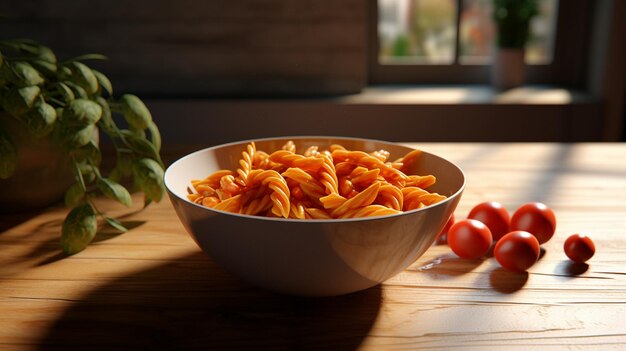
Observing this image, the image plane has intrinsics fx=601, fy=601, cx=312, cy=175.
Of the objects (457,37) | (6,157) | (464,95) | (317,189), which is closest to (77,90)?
(6,157)

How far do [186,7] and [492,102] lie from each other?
133 cm

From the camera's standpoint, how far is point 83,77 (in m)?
0.90

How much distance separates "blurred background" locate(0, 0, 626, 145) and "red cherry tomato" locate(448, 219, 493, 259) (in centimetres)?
167

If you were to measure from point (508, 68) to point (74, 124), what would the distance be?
220cm

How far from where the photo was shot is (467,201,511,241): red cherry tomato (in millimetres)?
877

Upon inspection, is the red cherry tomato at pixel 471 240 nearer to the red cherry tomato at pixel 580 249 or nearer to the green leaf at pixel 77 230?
the red cherry tomato at pixel 580 249

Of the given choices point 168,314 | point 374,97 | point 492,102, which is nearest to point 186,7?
point 374,97

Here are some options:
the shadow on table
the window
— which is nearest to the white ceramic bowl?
the shadow on table

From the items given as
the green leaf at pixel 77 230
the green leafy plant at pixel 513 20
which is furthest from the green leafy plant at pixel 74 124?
the green leafy plant at pixel 513 20

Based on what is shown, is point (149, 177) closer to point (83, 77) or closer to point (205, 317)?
point (83, 77)

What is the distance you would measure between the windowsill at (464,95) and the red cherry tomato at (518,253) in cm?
171

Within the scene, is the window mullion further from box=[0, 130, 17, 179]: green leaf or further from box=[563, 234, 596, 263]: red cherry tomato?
box=[0, 130, 17, 179]: green leaf

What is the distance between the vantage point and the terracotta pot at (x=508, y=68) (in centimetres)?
259

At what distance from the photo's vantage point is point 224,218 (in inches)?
24.0
